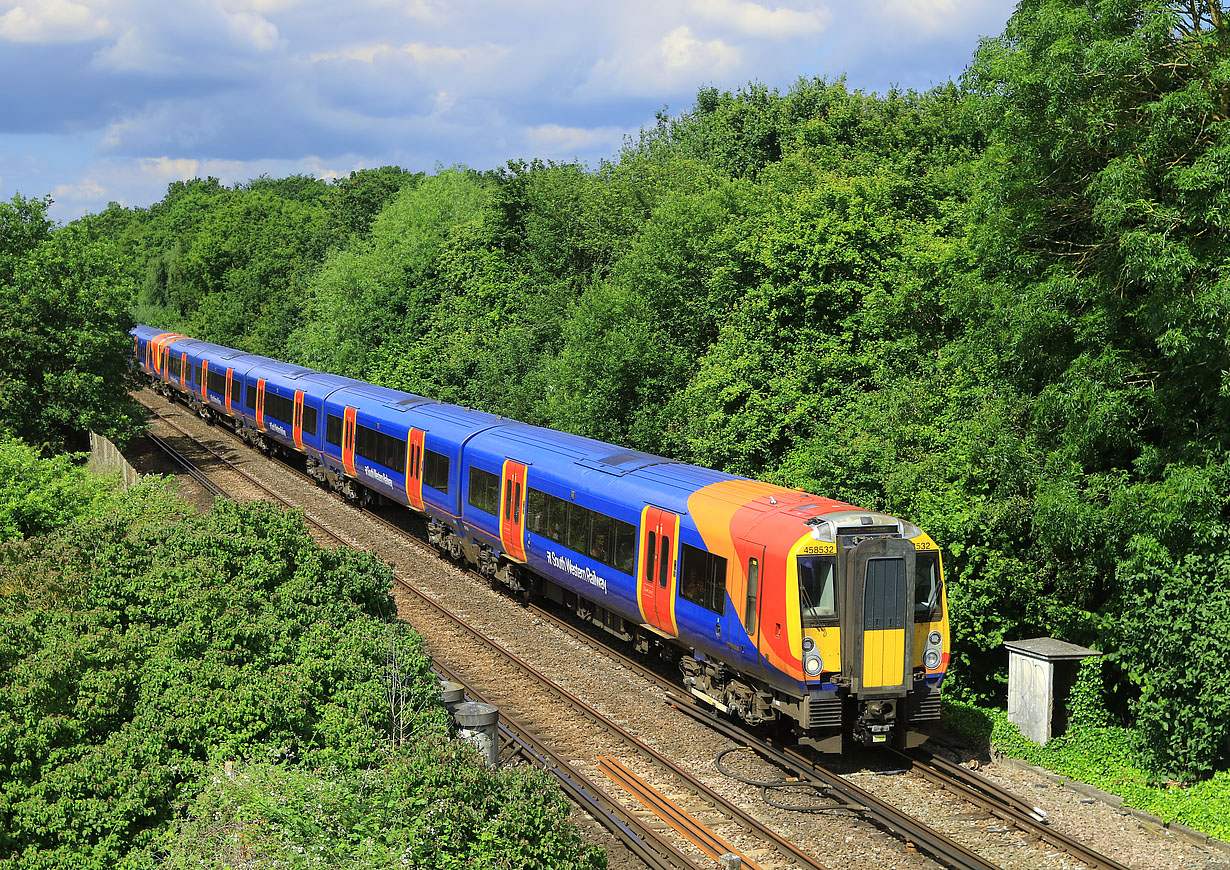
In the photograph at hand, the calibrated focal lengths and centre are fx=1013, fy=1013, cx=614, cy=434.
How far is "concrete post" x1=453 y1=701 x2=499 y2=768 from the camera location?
40.2 feet

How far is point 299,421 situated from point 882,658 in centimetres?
2356

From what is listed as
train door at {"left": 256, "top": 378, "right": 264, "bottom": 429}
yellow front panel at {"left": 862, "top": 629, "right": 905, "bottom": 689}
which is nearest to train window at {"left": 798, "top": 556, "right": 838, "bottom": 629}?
yellow front panel at {"left": 862, "top": 629, "right": 905, "bottom": 689}

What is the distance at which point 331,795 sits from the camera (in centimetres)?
855

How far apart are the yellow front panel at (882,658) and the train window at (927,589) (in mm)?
486

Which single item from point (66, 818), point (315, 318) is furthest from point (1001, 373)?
point (315, 318)

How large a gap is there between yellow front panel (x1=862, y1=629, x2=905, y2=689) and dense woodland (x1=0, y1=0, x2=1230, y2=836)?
3.65 meters

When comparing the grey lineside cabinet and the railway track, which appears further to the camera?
the grey lineside cabinet

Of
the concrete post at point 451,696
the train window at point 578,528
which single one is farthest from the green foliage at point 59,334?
the concrete post at point 451,696

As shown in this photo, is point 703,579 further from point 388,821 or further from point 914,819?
point 388,821

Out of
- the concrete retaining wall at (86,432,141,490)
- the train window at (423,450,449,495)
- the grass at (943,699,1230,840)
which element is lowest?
the grass at (943,699,1230,840)

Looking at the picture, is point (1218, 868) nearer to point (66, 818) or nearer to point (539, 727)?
point (539, 727)

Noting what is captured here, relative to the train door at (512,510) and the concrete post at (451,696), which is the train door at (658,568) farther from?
the train door at (512,510)

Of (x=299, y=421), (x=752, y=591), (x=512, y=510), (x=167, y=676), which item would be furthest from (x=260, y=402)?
(x=752, y=591)

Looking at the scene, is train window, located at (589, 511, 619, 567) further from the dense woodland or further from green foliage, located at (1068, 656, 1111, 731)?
green foliage, located at (1068, 656, 1111, 731)
